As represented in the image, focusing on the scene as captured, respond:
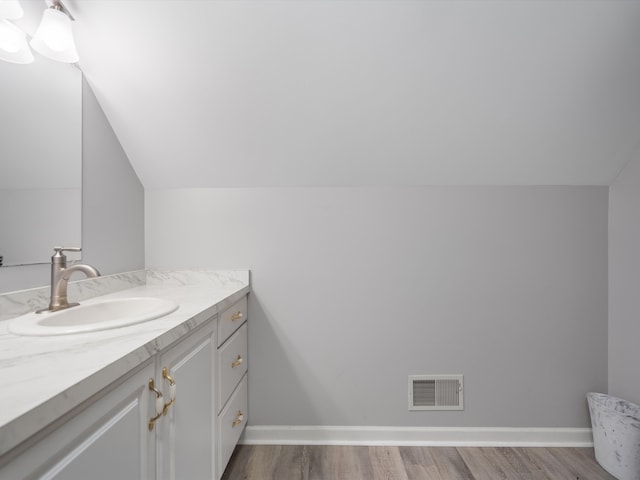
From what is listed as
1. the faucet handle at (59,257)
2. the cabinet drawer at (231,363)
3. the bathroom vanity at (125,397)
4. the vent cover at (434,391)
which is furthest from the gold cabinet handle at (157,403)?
the vent cover at (434,391)

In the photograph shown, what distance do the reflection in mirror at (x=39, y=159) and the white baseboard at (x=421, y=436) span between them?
137 cm

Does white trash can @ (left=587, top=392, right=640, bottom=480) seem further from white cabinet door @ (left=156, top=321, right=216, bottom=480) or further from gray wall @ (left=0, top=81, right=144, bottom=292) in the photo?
gray wall @ (left=0, top=81, right=144, bottom=292)

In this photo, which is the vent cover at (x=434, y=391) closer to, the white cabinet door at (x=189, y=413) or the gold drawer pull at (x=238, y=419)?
the gold drawer pull at (x=238, y=419)

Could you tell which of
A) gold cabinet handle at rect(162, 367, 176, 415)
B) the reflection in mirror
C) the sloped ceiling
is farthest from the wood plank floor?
the sloped ceiling

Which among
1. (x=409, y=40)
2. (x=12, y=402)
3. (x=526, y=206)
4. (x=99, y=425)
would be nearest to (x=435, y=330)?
(x=526, y=206)

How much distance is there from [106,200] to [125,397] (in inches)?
44.1

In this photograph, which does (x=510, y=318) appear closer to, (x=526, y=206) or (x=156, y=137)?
(x=526, y=206)

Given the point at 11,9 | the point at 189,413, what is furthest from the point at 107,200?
the point at 189,413

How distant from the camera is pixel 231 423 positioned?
153cm

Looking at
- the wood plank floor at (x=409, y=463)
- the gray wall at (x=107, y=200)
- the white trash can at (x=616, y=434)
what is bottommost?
the wood plank floor at (x=409, y=463)

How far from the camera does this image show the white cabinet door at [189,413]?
945 mm

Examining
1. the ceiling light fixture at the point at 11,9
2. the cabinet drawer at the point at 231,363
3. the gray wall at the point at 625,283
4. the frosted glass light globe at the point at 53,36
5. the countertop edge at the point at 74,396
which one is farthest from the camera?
the gray wall at the point at 625,283

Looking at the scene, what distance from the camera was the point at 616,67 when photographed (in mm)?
1429

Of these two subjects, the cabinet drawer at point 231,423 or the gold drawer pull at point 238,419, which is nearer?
the cabinet drawer at point 231,423
